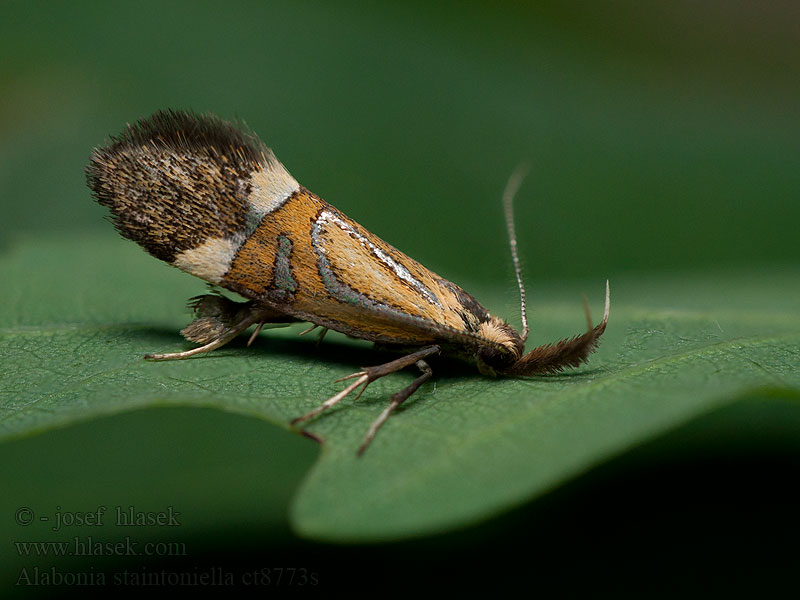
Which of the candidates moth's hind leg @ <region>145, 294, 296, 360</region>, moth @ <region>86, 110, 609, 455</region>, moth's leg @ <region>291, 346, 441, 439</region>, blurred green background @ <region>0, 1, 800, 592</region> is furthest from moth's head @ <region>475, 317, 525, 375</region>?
blurred green background @ <region>0, 1, 800, 592</region>

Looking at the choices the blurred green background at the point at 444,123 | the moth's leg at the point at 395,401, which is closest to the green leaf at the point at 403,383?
the moth's leg at the point at 395,401

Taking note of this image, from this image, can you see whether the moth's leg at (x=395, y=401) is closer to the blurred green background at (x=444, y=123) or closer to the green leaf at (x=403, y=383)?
the green leaf at (x=403, y=383)

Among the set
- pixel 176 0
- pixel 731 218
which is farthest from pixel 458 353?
pixel 176 0

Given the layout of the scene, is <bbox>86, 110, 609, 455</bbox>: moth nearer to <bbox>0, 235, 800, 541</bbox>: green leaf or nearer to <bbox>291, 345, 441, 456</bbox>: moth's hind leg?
<bbox>291, 345, 441, 456</bbox>: moth's hind leg

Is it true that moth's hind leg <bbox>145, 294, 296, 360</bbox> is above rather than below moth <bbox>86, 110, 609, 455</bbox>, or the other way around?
below

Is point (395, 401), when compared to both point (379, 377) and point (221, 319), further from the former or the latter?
point (221, 319)

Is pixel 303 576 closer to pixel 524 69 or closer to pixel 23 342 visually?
pixel 23 342
